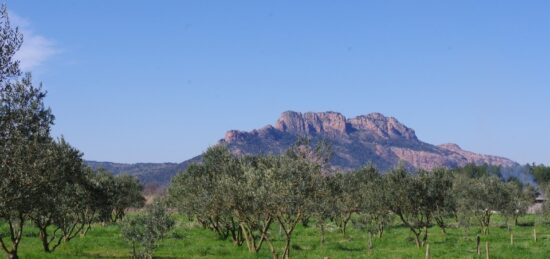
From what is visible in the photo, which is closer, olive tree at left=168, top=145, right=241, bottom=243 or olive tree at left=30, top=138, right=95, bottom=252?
olive tree at left=30, top=138, right=95, bottom=252

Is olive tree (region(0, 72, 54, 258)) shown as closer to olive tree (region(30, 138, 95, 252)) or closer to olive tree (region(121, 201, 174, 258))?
olive tree (region(30, 138, 95, 252))

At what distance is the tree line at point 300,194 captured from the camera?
3909cm

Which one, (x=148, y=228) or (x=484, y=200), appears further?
(x=484, y=200)

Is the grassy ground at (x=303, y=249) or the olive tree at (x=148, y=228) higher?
the olive tree at (x=148, y=228)

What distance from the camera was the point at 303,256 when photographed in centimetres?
4662

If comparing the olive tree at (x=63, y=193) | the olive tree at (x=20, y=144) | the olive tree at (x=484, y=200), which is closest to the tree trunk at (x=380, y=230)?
the olive tree at (x=484, y=200)

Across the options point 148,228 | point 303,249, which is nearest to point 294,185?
point 148,228

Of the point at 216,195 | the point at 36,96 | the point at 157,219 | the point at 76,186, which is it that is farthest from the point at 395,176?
the point at 36,96

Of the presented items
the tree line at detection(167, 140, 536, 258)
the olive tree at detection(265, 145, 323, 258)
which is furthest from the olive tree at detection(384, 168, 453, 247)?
the olive tree at detection(265, 145, 323, 258)

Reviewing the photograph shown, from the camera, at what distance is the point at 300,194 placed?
3806cm

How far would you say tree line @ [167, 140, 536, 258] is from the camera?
39094 millimetres

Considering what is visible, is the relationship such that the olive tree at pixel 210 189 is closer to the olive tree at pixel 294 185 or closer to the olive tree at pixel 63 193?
the olive tree at pixel 294 185

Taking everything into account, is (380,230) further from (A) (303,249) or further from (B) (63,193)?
(B) (63,193)

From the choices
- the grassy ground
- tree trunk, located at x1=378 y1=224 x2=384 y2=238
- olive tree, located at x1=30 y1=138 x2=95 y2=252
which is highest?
olive tree, located at x1=30 y1=138 x2=95 y2=252
